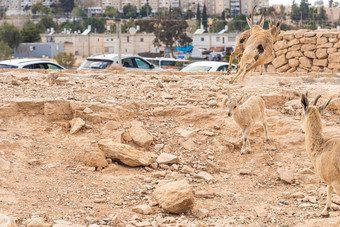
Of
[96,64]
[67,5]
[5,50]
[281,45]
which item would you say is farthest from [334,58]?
[67,5]

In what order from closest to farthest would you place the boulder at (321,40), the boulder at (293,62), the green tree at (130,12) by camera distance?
the boulder at (321,40)
the boulder at (293,62)
the green tree at (130,12)

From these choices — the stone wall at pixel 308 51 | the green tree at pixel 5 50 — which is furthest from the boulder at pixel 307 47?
the green tree at pixel 5 50

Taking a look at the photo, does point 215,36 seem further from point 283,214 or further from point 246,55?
point 283,214

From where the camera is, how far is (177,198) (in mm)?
6332

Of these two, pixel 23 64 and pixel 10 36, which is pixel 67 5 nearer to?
pixel 10 36

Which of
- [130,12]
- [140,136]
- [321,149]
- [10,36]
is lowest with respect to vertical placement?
[140,136]

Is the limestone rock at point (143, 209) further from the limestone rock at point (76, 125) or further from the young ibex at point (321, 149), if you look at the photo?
the limestone rock at point (76, 125)

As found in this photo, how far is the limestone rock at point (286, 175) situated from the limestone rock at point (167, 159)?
1.53 m

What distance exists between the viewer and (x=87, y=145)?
809cm

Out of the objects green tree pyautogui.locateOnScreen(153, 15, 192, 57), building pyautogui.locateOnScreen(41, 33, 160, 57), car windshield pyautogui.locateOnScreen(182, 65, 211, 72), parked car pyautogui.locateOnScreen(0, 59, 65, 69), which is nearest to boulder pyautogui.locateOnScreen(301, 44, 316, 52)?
car windshield pyautogui.locateOnScreen(182, 65, 211, 72)

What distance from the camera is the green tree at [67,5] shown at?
382 feet

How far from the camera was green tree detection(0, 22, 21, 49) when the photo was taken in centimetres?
6694

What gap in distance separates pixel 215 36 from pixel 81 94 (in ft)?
168

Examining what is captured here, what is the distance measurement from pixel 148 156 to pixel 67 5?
11420 cm
